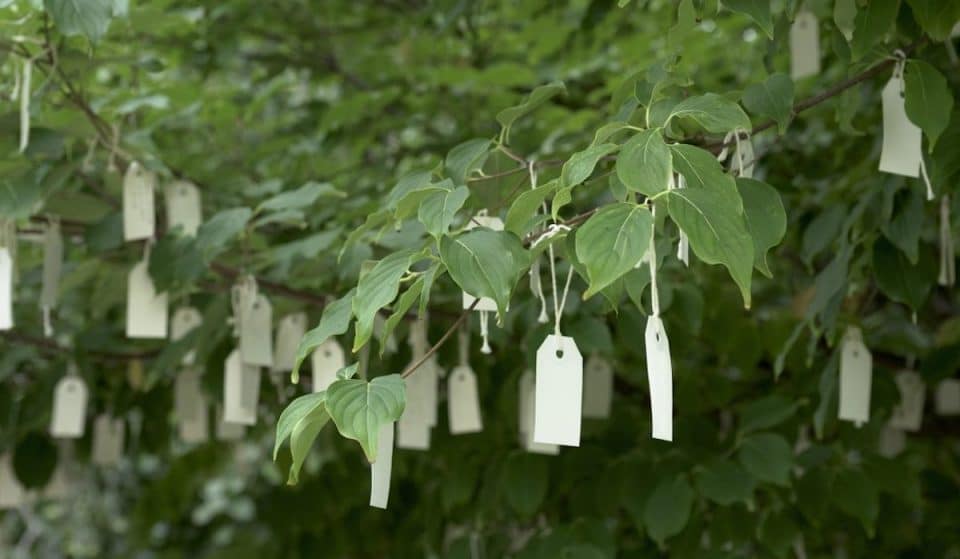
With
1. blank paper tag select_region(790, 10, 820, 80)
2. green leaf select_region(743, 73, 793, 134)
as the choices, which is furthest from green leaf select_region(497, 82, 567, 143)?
blank paper tag select_region(790, 10, 820, 80)

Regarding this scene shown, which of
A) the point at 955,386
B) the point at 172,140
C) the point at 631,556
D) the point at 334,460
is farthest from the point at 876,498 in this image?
the point at 172,140

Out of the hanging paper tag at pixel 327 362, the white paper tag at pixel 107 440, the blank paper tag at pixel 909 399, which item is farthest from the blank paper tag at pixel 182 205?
the blank paper tag at pixel 909 399

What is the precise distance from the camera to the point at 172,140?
245cm

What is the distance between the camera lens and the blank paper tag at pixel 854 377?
4.99 feet

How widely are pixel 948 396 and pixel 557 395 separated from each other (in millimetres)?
1457

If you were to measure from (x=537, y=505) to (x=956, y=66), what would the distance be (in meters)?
0.95

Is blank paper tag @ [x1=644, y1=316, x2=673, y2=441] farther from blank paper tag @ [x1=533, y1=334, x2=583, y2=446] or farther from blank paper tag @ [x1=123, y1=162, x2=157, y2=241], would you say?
blank paper tag @ [x1=123, y1=162, x2=157, y2=241]

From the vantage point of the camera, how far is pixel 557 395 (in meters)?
1.04

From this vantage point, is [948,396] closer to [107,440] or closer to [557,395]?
[557,395]

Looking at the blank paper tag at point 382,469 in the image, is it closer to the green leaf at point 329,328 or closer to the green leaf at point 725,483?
the green leaf at point 329,328

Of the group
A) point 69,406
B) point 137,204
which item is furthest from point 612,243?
point 69,406

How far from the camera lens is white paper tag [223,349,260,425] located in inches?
67.3

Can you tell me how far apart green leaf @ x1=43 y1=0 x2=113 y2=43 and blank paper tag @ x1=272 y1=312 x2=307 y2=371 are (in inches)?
22.3

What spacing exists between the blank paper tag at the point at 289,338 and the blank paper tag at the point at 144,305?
0.57 ft
